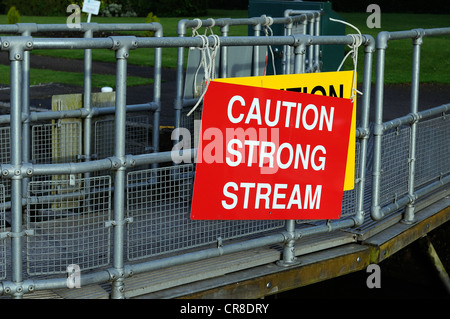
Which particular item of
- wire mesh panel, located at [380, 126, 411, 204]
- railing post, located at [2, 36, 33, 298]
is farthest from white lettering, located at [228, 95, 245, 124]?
wire mesh panel, located at [380, 126, 411, 204]

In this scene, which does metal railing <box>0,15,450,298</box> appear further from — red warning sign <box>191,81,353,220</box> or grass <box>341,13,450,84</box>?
grass <box>341,13,450,84</box>

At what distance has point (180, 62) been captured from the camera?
7.97m

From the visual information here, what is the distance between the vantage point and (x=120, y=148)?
512cm

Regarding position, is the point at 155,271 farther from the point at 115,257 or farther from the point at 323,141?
the point at 323,141

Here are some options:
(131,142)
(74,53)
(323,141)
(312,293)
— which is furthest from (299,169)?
(74,53)

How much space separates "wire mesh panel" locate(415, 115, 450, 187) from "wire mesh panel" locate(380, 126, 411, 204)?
49cm

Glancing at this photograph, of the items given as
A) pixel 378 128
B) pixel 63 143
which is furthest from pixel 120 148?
pixel 63 143

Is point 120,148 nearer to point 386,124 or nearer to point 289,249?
point 289,249

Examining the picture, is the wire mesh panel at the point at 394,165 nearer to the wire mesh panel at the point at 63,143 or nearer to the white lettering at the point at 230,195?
the white lettering at the point at 230,195

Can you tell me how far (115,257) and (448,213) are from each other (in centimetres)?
435

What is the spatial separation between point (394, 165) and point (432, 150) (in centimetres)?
111

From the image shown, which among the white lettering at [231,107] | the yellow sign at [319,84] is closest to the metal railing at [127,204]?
the yellow sign at [319,84]
